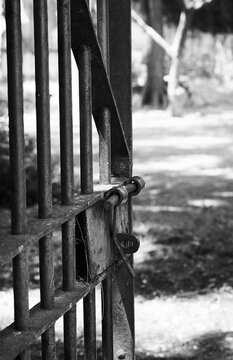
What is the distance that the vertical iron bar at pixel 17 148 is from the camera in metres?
2.02

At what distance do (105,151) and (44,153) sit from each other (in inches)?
27.5

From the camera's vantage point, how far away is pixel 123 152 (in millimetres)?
3043

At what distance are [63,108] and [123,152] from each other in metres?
0.68

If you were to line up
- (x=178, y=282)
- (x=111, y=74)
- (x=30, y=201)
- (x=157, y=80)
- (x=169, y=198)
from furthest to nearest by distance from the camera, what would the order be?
(x=157, y=80)
(x=169, y=198)
(x=30, y=201)
(x=178, y=282)
(x=111, y=74)

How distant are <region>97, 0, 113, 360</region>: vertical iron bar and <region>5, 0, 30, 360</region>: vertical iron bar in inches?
32.0

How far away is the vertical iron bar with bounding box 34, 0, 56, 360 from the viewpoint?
219 cm

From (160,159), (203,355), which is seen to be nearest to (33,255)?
(203,355)

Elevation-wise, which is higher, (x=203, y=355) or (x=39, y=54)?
(x=39, y=54)

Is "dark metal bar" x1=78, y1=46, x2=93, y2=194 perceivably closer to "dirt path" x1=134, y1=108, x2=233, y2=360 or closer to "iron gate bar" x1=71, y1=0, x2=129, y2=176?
"iron gate bar" x1=71, y1=0, x2=129, y2=176

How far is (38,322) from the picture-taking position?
7.15 ft

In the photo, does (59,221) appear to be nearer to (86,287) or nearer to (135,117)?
(86,287)

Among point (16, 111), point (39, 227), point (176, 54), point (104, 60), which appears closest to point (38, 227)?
point (39, 227)

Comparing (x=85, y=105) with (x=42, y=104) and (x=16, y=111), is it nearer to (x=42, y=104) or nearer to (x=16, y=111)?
(x=42, y=104)

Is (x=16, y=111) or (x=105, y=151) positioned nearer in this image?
(x=16, y=111)
